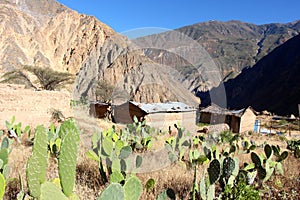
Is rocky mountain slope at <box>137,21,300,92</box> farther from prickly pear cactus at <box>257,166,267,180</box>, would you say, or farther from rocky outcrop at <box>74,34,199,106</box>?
prickly pear cactus at <box>257,166,267,180</box>

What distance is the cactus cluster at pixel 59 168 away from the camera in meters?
1.40

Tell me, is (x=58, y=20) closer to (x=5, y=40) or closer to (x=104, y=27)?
(x=104, y=27)

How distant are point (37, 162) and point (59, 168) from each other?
8.8 inches

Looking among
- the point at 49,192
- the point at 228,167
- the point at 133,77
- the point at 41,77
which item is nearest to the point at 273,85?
the point at 41,77

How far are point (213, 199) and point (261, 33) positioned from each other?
550ft

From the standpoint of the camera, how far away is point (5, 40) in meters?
28.5

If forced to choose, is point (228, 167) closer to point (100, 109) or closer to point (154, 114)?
point (154, 114)

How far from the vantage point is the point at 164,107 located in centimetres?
1104

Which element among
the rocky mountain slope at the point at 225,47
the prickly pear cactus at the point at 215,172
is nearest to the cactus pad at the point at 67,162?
the prickly pear cactus at the point at 215,172

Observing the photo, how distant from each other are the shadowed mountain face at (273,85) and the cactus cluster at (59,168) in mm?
38093

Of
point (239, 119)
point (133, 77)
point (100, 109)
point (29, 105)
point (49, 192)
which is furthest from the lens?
point (239, 119)

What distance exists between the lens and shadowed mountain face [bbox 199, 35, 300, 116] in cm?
4050

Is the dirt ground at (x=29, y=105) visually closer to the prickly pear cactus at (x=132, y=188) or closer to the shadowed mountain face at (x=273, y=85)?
the prickly pear cactus at (x=132, y=188)

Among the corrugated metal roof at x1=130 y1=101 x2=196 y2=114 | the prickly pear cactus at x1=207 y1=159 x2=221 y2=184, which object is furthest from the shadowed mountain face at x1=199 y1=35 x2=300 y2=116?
the prickly pear cactus at x1=207 y1=159 x2=221 y2=184
